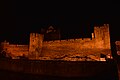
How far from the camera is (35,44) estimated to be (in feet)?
101

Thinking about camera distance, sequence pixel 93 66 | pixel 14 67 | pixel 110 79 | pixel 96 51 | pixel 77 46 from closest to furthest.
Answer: pixel 110 79, pixel 93 66, pixel 14 67, pixel 96 51, pixel 77 46

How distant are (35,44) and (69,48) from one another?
Answer: 609 cm

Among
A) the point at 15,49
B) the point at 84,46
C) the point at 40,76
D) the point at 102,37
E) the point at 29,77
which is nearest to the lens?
the point at 40,76

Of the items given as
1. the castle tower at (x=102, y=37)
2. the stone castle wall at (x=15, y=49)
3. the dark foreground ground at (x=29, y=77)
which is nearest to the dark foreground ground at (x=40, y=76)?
the dark foreground ground at (x=29, y=77)

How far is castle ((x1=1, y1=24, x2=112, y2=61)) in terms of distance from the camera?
2417cm

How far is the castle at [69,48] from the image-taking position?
952 inches

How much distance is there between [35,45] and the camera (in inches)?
1209

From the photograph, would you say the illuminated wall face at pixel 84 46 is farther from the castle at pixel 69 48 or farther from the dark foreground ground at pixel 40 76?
the dark foreground ground at pixel 40 76

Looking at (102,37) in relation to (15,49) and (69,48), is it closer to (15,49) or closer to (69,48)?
(69,48)

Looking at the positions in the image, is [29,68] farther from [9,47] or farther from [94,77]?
[9,47]

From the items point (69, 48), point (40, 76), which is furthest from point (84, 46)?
point (40, 76)

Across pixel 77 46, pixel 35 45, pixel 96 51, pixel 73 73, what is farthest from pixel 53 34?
pixel 73 73

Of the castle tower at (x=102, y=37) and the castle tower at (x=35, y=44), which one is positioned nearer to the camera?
the castle tower at (x=102, y=37)

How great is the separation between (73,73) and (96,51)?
12.1 metres
